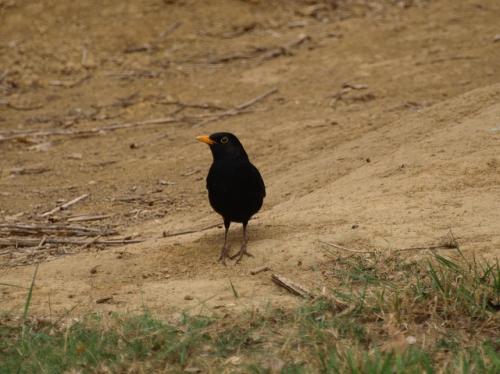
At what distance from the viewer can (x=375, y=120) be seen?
29.9 feet

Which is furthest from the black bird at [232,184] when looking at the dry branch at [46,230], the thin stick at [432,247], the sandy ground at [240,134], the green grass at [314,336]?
the dry branch at [46,230]

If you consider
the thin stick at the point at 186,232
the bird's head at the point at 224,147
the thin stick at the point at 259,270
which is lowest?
the thin stick at the point at 186,232

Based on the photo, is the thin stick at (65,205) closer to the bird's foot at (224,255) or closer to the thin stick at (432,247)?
the bird's foot at (224,255)

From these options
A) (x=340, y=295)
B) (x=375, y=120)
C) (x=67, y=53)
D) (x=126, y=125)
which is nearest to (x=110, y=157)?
(x=126, y=125)

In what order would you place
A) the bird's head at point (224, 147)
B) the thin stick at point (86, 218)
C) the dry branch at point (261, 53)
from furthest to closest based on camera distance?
the dry branch at point (261, 53) → the thin stick at point (86, 218) → the bird's head at point (224, 147)

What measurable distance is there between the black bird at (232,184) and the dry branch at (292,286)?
2.05ft

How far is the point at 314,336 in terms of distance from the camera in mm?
4148

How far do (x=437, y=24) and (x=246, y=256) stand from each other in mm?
7577

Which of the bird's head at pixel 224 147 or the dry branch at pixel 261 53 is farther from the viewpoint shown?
the dry branch at pixel 261 53

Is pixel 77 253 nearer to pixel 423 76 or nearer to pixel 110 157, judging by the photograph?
pixel 110 157

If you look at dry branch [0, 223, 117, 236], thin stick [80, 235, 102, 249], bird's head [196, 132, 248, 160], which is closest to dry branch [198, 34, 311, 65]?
dry branch [0, 223, 117, 236]

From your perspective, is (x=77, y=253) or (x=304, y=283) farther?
(x=77, y=253)

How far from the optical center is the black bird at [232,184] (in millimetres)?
5641

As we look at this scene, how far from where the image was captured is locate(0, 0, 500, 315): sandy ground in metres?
5.38
